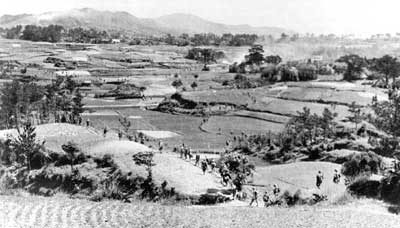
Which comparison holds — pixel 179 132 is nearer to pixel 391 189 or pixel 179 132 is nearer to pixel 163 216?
pixel 391 189

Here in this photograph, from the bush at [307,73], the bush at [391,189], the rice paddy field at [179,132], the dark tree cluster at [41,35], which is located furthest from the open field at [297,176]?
the dark tree cluster at [41,35]

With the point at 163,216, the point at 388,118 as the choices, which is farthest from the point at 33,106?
the point at 163,216

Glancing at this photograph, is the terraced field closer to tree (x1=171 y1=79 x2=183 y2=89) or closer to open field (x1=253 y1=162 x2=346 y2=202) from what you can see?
open field (x1=253 y1=162 x2=346 y2=202)

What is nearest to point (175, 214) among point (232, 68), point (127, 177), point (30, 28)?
point (127, 177)

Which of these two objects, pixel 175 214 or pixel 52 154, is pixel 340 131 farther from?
pixel 175 214

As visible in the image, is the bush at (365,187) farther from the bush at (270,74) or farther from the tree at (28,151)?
the bush at (270,74)
